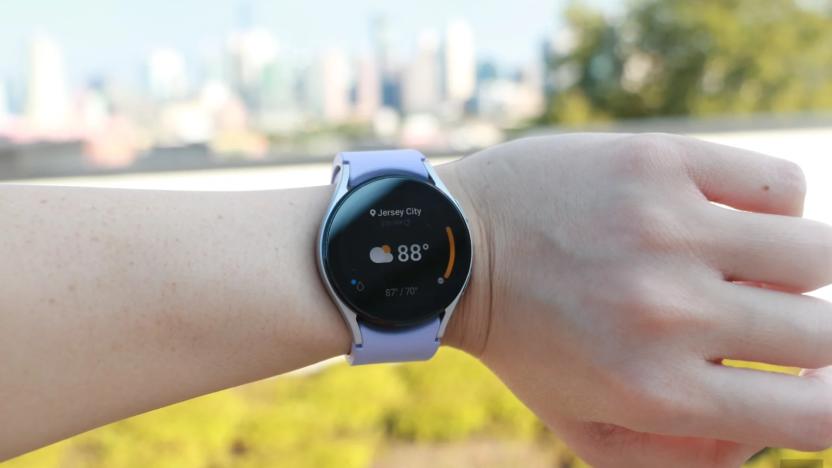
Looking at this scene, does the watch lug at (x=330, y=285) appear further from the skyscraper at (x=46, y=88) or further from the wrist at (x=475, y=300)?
the skyscraper at (x=46, y=88)

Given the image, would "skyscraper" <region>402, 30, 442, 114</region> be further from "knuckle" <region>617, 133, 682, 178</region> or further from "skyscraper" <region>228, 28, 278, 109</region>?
"knuckle" <region>617, 133, 682, 178</region>

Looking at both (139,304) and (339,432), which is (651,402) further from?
(339,432)

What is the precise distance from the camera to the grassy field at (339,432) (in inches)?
94.0

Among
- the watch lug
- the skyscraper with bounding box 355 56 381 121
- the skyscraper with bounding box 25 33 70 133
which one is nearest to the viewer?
the watch lug

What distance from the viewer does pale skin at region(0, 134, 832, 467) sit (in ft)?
2.60

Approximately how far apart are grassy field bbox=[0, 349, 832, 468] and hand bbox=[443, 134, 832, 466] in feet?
4.90

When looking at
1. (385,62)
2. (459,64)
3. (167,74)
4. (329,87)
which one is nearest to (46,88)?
(167,74)

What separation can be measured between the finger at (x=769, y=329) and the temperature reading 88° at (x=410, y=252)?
32 cm

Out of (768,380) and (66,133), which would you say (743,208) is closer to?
(768,380)

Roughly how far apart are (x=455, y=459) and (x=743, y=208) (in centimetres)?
182

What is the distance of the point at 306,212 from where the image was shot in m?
0.93

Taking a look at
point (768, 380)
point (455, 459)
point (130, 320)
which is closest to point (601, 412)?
point (768, 380)

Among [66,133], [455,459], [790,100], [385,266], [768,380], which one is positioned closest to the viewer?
[768,380]

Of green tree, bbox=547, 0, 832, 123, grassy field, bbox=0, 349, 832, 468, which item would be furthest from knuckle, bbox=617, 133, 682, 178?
green tree, bbox=547, 0, 832, 123
